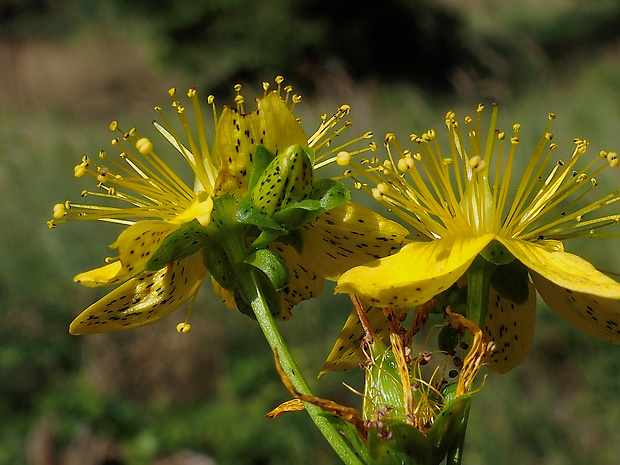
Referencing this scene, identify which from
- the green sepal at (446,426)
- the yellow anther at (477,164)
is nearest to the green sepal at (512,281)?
the yellow anther at (477,164)

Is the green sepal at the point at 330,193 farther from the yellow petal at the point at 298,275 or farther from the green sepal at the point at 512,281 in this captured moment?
the green sepal at the point at 512,281

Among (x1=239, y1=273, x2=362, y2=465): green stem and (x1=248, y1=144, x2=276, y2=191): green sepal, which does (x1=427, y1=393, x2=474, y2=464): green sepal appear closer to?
(x1=239, y1=273, x2=362, y2=465): green stem

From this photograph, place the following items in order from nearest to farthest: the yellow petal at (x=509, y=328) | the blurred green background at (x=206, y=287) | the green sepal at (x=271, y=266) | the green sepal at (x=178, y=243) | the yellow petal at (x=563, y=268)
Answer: the yellow petal at (x=563, y=268) < the green sepal at (x=271, y=266) < the green sepal at (x=178, y=243) < the yellow petal at (x=509, y=328) < the blurred green background at (x=206, y=287)

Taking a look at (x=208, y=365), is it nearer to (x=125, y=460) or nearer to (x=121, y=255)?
(x=125, y=460)

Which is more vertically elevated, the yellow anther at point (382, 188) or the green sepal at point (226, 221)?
the green sepal at point (226, 221)

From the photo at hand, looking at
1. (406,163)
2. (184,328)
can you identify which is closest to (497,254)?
(406,163)

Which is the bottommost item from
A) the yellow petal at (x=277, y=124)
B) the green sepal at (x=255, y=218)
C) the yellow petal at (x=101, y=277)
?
the green sepal at (x=255, y=218)

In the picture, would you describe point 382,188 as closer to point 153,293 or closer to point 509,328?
point 509,328
